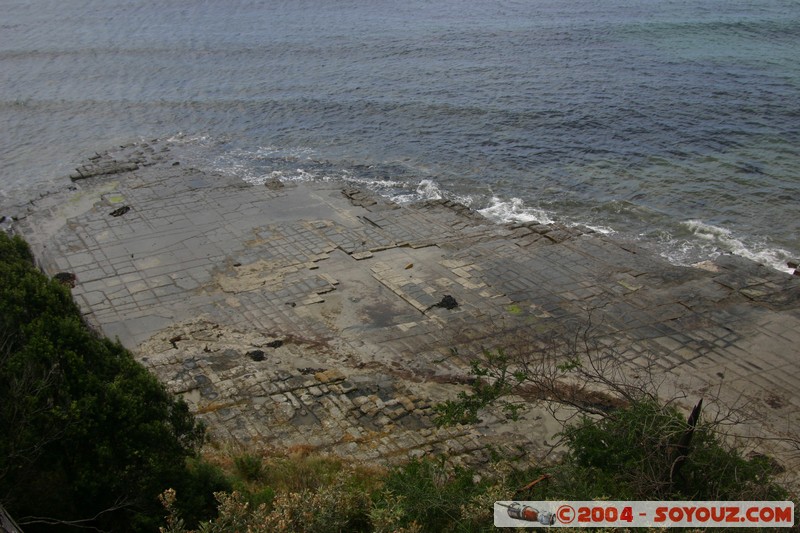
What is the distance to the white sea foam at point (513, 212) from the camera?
980 inches

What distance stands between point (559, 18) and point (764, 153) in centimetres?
2617

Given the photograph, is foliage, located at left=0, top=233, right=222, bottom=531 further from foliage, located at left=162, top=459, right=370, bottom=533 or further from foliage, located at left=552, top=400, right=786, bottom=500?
foliage, located at left=552, top=400, right=786, bottom=500

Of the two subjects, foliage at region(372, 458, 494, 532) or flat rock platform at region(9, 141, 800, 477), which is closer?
foliage at region(372, 458, 494, 532)

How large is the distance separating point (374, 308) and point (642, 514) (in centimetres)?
1145

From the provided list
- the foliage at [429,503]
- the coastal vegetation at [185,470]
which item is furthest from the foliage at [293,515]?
the foliage at [429,503]

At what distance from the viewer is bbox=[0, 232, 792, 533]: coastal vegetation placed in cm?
914

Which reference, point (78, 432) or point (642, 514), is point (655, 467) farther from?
point (78, 432)

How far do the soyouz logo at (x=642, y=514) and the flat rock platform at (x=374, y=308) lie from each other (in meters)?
5.05

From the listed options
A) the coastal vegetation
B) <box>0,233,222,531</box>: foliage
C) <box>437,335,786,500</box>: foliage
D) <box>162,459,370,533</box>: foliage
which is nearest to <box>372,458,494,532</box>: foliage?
the coastal vegetation

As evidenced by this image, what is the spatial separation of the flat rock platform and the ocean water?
8.78 feet

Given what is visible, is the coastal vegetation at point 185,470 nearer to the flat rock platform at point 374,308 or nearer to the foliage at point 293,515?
the foliage at point 293,515

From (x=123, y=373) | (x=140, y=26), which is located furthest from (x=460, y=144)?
(x=140, y=26)

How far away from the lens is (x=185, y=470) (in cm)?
1090

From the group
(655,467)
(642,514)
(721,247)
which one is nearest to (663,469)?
(655,467)
